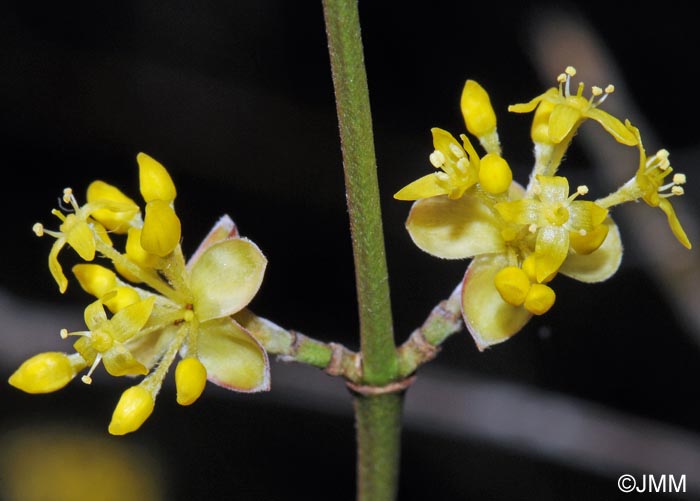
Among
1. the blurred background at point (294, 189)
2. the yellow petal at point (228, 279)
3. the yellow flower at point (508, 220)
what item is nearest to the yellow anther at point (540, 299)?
the yellow flower at point (508, 220)

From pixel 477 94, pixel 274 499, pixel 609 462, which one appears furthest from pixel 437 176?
pixel 274 499

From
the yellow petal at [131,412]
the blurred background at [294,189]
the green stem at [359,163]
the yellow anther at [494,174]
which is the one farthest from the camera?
the blurred background at [294,189]

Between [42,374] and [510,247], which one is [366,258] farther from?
[42,374]

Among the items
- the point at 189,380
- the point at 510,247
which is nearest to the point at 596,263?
the point at 510,247

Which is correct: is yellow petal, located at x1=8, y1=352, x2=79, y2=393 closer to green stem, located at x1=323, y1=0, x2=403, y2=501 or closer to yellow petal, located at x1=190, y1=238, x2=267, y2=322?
yellow petal, located at x1=190, y1=238, x2=267, y2=322

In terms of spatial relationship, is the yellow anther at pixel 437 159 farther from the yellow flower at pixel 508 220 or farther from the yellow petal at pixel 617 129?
the yellow petal at pixel 617 129

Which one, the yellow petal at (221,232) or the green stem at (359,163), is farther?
the yellow petal at (221,232)

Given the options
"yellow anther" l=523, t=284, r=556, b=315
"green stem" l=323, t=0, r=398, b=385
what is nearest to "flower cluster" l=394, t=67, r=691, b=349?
"yellow anther" l=523, t=284, r=556, b=315
